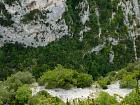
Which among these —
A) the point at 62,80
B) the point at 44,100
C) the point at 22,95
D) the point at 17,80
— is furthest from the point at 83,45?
the point at 44,100

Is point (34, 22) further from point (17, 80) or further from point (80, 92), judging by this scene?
point (80, 92)

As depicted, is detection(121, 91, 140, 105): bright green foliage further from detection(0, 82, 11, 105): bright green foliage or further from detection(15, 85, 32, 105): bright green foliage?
detection(0, 82, 11, 105): bright green foliage

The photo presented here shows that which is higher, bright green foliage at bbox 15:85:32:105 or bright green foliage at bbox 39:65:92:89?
bright green foliage at bbox 39:65:92:89

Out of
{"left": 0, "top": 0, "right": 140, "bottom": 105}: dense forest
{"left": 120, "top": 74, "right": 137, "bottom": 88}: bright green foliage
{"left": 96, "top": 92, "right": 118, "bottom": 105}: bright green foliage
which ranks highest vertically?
{"left": 0, "top": 0, "right": 140, "bottom": 105}: dense forest

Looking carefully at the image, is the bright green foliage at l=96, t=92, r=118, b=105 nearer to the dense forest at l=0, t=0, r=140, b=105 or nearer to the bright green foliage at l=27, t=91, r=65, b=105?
the bright green foliage at l=27, t=91, r=65, b=105

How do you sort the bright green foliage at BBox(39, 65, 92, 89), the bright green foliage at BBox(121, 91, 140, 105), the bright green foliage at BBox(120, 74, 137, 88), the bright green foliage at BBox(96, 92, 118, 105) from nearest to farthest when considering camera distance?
the bright green foliage at BBox(121, 91, 140, 105), the bright green foliage at BBox(96, 92, 118, 105), the bright green foliage at BBox(120, 74, 137, 88), the bright green foliage at BBox(39, 65, 92, 89)

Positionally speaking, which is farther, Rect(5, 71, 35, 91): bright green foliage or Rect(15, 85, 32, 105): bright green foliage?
Rect(5, 71, 35, 91): bright green foliage

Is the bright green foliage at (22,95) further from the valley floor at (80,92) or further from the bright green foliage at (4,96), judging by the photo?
the valley floor at (80,92)

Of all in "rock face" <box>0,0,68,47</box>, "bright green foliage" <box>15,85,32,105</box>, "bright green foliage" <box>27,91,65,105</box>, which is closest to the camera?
"bright green foliage" <box>27,91,65,105</box>

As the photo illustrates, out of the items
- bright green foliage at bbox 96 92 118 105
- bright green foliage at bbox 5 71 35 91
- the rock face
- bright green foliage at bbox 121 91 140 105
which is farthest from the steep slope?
bright green foliage at bbox 121 91 140 105

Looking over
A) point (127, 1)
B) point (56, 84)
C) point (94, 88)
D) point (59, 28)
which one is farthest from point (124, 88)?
point (127, 1)
